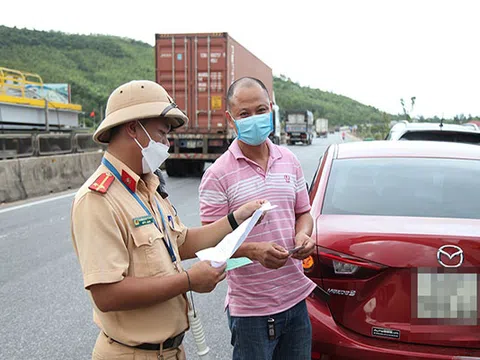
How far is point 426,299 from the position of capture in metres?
2.30

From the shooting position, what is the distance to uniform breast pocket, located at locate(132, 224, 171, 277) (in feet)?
5.36

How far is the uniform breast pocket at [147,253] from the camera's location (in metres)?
1.63

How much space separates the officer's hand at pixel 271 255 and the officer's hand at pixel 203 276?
1.42 feet

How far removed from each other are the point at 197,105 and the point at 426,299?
39.7ft

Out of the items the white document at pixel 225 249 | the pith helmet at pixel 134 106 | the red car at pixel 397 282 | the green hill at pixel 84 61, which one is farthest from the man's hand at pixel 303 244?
the green hill at pixel 84 61

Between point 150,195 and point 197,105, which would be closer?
point 150,195

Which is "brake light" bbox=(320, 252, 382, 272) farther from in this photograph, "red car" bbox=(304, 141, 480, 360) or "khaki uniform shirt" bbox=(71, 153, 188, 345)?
"khaki uniform shirt" bbox=(71, 153, 188, 345)

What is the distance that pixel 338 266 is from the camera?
244 cm

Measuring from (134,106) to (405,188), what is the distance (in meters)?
1.98

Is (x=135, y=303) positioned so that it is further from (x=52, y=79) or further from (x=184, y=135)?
(x=52, y=79)

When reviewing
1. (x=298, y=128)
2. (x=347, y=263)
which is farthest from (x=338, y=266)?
(x=298, y=128)

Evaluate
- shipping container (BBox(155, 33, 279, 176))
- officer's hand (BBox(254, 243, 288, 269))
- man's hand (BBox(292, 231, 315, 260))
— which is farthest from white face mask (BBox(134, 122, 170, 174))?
shipping container (BBox(155, 33, 279, 176))

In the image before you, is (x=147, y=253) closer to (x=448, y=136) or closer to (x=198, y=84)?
(x=448, y=136)

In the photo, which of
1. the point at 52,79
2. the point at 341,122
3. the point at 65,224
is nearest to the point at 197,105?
the point at 65,224
